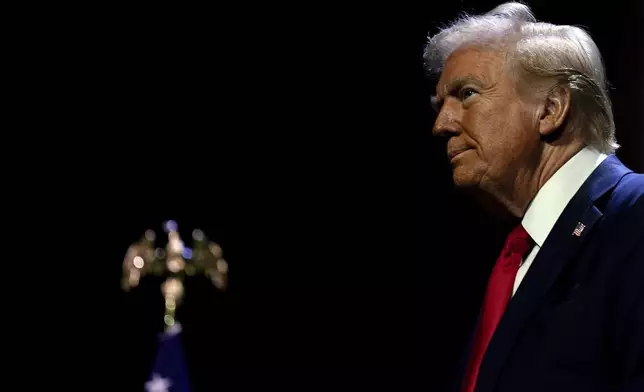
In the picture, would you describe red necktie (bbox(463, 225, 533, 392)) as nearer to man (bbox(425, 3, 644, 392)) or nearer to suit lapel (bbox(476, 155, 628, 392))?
man (bbox(425, 3, 644, 392))

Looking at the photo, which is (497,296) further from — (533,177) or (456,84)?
(456,84)

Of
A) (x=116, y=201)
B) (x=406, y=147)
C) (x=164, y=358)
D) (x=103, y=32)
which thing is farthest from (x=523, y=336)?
(x=103, y=32)

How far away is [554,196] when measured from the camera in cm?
139

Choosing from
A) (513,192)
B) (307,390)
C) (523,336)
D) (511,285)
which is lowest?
(523,336)

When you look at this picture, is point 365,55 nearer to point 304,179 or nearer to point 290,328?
point 304,179

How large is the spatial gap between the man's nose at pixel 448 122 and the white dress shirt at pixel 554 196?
0.20 m

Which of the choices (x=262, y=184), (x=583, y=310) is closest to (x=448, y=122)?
(x=583, y=310)

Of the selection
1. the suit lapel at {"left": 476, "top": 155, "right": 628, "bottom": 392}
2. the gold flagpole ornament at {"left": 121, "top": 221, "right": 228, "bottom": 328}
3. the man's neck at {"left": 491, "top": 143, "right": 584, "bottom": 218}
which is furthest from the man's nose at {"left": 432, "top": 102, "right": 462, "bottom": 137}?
the gold flagpole ornament at {"left": 121, "top": 221, "right": 228, "bottom": 328}

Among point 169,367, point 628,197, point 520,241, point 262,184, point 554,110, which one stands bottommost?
point 628,197

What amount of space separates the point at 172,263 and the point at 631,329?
1.65 m

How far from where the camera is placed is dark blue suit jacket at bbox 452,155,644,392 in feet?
3.73

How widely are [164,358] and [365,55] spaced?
51.6 inches

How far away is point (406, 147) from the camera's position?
296 centimetres

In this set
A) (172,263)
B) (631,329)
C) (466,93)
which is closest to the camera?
(631,329)
